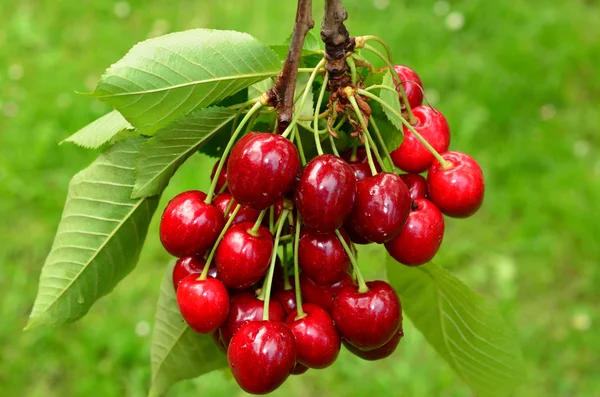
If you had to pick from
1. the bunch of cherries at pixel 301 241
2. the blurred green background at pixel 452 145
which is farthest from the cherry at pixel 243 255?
the blurred green background at pixel 452 145

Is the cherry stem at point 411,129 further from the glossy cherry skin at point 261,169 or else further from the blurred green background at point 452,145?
the blurred green background at point 452,145

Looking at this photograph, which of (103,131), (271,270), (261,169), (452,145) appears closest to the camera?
(261,169)

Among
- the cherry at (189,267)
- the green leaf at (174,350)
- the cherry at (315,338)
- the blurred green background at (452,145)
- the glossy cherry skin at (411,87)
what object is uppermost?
the glossy cherry skin at (411,87)

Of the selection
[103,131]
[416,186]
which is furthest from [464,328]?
[103,131]

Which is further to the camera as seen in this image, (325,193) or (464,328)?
(464,328)

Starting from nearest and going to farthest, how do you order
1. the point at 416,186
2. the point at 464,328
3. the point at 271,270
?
the point at 271,270, the point at 416,186, the point at 464,328

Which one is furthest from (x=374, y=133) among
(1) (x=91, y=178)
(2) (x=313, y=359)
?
(1) (x=91, y=178)

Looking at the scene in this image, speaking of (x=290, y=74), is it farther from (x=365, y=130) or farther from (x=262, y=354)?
(x=262, y=354)
